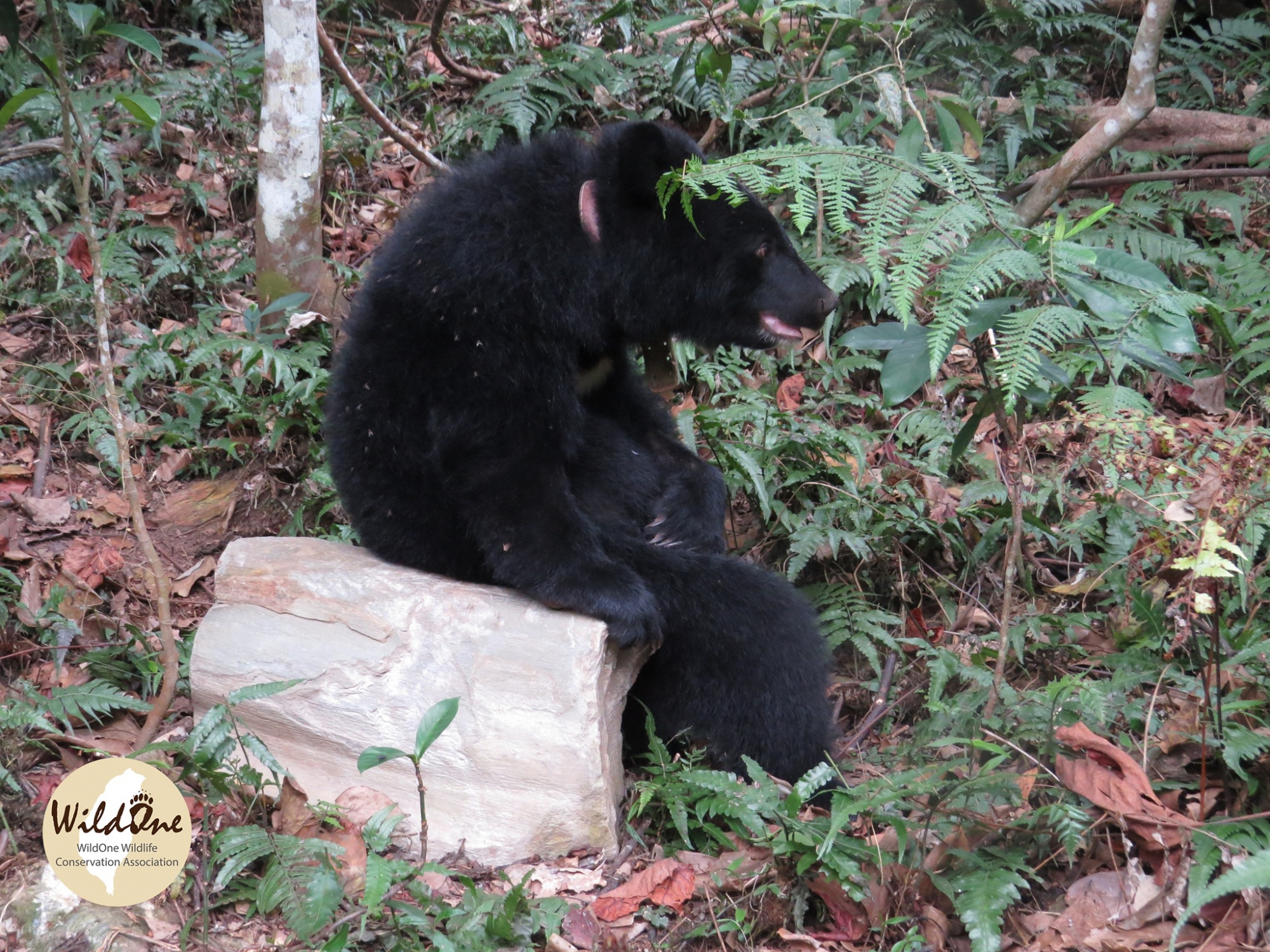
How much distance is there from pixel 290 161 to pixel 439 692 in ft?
13.4

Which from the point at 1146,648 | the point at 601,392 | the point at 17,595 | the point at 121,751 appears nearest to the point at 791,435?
the point at 601,392

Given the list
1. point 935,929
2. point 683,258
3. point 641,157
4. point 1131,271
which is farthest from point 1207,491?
point 641,157

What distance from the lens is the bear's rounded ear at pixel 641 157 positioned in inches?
168

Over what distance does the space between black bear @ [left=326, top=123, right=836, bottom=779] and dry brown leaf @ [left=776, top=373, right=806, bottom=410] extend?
6.11 ft

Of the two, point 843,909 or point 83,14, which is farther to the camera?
point 83,14

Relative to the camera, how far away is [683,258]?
4.53m

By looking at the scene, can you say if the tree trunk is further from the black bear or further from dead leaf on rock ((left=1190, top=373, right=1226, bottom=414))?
dead leaf on rock ((left=1190, top=373, right=1226, bottom=414))

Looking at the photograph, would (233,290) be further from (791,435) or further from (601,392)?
(791,435)

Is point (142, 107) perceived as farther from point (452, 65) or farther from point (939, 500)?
point (452, 65)

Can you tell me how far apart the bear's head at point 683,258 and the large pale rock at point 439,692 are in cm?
141

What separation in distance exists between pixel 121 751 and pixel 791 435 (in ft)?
11.5

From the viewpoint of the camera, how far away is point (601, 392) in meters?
5.09

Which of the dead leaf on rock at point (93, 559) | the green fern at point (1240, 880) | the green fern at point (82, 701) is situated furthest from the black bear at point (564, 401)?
the green fern at point (1240, 880)

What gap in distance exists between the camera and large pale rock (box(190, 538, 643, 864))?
12.4 feet
